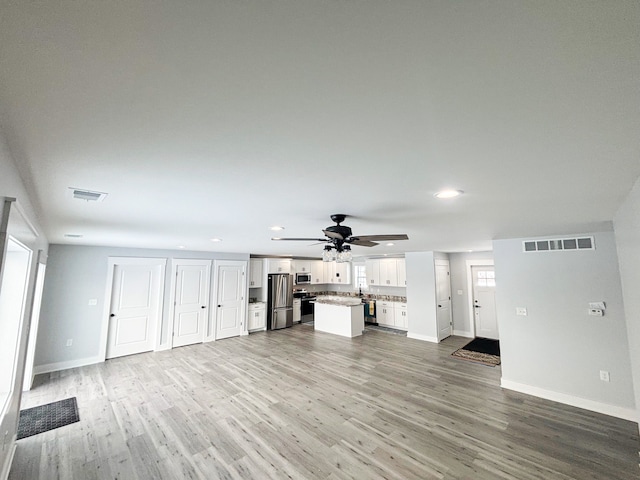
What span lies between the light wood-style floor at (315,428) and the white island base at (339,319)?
218 cm

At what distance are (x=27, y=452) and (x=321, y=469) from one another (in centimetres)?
312

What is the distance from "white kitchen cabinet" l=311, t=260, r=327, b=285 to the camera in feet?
32.3

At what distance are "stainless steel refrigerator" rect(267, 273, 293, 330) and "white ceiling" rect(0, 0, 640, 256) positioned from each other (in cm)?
661

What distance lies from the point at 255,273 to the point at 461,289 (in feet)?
20.1

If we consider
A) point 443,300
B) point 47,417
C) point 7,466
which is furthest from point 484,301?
point 47,417

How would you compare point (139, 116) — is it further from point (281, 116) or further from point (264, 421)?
point (264, 421)

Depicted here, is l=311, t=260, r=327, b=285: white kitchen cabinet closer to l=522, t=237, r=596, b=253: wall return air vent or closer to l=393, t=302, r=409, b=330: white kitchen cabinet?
l=393, t=302, r=409, b=330: white kitchen cabinet

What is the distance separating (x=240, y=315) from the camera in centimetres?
750

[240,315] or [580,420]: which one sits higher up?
[240,315]

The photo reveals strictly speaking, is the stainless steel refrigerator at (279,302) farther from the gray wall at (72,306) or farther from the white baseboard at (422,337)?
the gray wall at (72,306)

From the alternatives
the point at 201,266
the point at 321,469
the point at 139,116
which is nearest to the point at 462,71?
the point at 139,116

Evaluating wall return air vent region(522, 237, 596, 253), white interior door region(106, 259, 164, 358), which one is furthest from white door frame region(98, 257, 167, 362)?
wall return air vent region(522, 237, 596, 253)

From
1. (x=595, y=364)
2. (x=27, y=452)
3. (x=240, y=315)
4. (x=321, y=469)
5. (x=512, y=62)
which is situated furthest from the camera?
(x=240, y=315)

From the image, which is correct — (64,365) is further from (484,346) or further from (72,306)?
(484,346)
